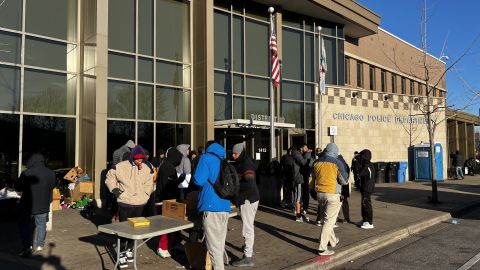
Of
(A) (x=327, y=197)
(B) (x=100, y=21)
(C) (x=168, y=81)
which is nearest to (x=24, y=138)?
(B) (x=100, y=21)

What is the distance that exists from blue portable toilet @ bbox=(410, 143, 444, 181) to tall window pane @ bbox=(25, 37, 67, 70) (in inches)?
710

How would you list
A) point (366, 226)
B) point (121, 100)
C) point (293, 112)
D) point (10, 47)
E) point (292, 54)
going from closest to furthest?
point (366, 226) → point (10, 47) → point (121, 100) → point (293, 112) → point (292, 54)

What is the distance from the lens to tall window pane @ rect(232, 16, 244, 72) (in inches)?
698

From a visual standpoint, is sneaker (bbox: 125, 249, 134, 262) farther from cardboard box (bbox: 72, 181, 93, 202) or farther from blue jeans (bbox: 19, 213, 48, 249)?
cardboard box (bbox: 72, 181, 93, 202)

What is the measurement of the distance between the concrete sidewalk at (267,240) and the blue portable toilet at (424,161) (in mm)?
10608

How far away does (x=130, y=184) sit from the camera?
6.33 metres

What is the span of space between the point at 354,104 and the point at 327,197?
14851 millimetres

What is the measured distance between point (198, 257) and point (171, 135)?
993cm

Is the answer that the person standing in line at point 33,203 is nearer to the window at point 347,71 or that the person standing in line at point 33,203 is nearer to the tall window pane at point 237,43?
the tall window pane at point 237,43

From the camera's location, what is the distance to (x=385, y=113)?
2266cm

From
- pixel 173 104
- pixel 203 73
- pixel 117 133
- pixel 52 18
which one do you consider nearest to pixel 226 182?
pixel 117 133

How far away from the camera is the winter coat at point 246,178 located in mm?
6566

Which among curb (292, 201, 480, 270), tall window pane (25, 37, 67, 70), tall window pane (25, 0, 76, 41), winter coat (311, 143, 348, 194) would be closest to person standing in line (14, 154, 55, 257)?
curb (292, 201, 480, 270)

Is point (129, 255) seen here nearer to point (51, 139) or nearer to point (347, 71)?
point (51, 139)
